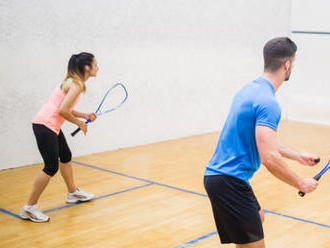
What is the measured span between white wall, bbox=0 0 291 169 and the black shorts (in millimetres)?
3813

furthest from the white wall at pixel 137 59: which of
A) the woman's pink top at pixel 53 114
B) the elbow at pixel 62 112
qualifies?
the elbow at pixel 62 112

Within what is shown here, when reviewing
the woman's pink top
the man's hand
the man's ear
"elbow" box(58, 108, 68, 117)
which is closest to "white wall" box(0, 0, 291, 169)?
the woman's pink top

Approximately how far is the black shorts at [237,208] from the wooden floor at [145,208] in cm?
117

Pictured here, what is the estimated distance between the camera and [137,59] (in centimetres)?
693

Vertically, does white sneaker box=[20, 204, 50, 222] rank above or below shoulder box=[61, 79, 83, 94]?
below

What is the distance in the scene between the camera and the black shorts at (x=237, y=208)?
2.36 m

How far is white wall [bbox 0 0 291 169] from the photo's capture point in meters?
5.72

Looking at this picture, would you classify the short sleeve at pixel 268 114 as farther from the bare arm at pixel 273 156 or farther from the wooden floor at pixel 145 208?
the wooden floor at pixel 145 208

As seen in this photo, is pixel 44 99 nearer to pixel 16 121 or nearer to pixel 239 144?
pixel 16 121

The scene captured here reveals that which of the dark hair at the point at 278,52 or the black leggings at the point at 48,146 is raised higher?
the dark hair at the point at 278,52

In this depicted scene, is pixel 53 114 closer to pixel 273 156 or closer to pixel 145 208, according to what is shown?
pixel 145 208

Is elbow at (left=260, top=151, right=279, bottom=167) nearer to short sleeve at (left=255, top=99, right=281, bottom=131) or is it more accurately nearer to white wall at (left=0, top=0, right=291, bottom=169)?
short sleeve at (left=255, top=99, right=281, bottom=131)

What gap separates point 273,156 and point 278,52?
0.50 metres

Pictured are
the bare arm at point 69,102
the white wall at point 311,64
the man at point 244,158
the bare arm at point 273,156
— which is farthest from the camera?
the white wall at point 311,64
